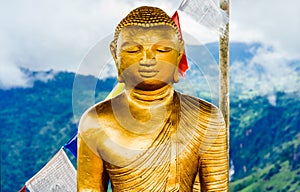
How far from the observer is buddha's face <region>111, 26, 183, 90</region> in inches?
141

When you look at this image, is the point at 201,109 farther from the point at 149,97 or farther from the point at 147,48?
the point at 147,48

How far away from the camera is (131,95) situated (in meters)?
3.72

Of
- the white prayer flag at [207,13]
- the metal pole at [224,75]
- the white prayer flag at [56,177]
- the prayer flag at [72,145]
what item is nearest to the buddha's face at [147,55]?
the metal pole at [224,75]

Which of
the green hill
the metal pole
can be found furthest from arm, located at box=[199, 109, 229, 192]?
the green hill

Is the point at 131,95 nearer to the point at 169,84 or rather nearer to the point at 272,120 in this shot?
the point at 169,84

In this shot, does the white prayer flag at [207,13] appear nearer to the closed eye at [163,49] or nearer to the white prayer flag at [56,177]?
the closed eye at [163,49]

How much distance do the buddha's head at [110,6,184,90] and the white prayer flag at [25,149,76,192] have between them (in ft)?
6.09

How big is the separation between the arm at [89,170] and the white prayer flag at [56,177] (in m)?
1.59

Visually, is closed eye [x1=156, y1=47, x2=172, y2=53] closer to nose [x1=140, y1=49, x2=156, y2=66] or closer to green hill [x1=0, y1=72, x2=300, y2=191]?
nose [x1=140, y1=49, x2=156, y2=66]

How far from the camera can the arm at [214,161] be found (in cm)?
376

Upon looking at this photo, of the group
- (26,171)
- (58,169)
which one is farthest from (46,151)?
(58,169)

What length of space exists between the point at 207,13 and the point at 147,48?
1669 mm

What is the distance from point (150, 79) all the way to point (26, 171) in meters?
12.8

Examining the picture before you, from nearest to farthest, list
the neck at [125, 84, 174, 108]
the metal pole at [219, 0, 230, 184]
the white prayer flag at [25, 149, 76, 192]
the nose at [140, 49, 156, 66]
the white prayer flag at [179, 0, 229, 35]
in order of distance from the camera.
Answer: the nose at [140, 49, 156, 66], the neck at [125, 84, 174, 108], the metal pole at [219, 0, 230, 184], the white prayer flag at [179, 0, 229, 35], the white prayer flag at [25, 149, 76, 192]
